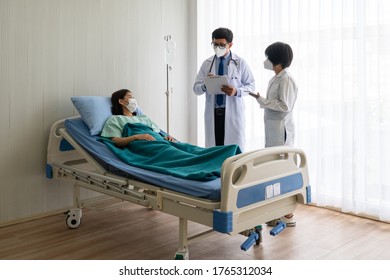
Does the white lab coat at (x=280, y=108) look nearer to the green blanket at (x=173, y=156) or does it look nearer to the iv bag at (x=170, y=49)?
the green blanket at (x=173, y=156)

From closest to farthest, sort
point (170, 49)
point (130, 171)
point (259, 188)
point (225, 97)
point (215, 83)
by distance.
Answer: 1. point (259, 188)
2. point (130, 171)
3. point (215, 83)
4. point (225, 97)
5. point (170, 49)

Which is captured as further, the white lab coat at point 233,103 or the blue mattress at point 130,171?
the white lab coat at point 233,103

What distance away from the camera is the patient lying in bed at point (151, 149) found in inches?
96.1

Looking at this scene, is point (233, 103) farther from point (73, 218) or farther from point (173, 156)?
point (73, 218)

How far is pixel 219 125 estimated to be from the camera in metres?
3.57

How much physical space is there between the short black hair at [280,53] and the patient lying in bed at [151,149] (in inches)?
35.0

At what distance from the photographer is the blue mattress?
2.14 m

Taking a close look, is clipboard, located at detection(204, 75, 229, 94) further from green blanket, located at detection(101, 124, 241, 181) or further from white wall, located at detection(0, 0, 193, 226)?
white wall, located at detection(0, 0, 193, 226)

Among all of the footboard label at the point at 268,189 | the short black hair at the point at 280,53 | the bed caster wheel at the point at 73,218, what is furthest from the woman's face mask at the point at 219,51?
the bed caster wheel at the point at 73,218

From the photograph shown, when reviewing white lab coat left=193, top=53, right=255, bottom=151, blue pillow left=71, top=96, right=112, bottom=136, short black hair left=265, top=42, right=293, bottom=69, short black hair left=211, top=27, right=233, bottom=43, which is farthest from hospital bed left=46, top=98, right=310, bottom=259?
Result: short black hair left=211, top=27, right=233, bottom=43

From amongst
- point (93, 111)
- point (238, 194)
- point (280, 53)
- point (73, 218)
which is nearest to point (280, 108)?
point (280, 53)

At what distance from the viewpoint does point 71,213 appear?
3.05 m

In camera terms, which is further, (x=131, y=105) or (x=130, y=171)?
(x=131, y=105)

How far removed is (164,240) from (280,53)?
159 centimetres
